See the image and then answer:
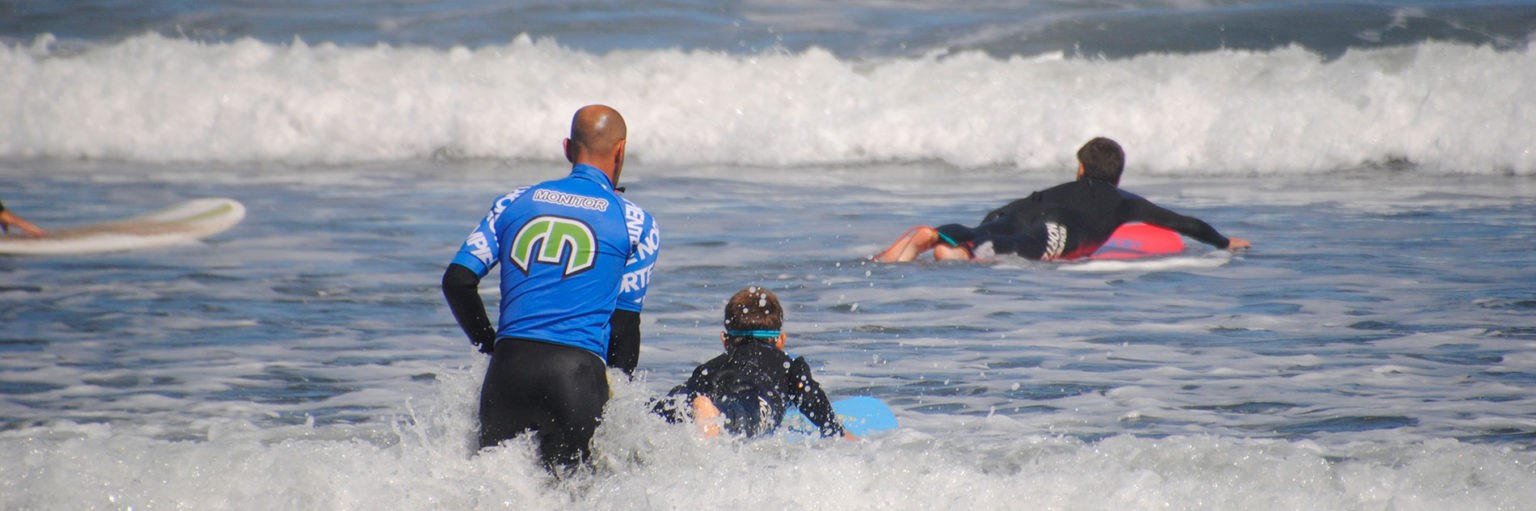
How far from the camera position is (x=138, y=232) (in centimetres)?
1101

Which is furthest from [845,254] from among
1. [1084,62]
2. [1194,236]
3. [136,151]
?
[136,151]

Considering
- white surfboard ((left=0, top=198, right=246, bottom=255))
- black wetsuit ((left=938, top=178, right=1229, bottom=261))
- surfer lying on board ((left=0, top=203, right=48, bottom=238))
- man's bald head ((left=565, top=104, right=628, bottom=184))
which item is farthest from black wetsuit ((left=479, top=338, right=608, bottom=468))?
surfer lying on board ((left=0, top=203, right=48, bottom=238))

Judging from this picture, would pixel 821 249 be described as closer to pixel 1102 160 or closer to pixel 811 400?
pixel 1102 160

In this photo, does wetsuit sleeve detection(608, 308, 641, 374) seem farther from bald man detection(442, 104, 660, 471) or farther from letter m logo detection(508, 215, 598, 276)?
letter m logo detection(508, 215, 598, 276)

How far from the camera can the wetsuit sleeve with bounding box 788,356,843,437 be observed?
5.45 meters

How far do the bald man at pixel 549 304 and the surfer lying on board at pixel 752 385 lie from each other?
813 mm

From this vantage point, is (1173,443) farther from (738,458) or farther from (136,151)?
(136,151)

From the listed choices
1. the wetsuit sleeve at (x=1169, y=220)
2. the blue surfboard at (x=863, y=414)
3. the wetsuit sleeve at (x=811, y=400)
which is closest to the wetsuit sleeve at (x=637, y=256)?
the wetsuit sleeve at (x=811, y=400)

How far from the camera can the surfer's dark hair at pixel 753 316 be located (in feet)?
18.4

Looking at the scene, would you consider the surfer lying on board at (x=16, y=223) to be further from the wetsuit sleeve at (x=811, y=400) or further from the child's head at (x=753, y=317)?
the wetsuit sleeve at (x=811, y=400)

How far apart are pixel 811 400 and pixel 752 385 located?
0.69 ft

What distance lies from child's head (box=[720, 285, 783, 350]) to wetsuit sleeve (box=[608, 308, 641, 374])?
0.86 meters

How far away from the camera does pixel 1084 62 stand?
19.2 meters

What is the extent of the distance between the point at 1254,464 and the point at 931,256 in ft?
18.1
